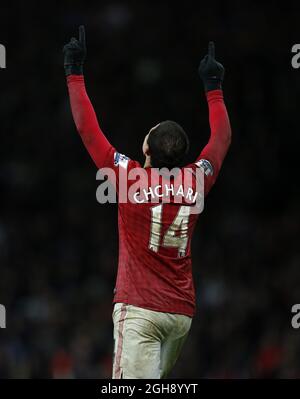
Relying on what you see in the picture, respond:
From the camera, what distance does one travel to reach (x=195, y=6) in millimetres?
15055

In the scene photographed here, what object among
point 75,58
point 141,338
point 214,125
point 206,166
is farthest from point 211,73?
point 141,338

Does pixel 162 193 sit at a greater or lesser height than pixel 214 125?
lesser

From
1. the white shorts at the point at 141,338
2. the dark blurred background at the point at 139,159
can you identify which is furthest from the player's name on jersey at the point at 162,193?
the dark blurred background at the point at 139,159

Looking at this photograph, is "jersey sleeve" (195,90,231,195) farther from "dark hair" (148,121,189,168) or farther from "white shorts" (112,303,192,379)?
"white shorts" (112,303,192,379)

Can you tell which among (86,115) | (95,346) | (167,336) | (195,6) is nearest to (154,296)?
→ (167,336)

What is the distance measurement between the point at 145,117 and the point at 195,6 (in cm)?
166

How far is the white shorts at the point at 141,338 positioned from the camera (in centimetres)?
572

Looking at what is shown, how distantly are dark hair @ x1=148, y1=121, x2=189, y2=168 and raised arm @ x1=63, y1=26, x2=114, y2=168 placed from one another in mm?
233

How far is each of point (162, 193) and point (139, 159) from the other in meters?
8.39

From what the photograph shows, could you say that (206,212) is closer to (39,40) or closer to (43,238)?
(43,238)

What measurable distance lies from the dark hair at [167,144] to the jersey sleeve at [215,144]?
22cm

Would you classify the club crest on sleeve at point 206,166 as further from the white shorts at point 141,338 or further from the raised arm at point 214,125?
the white shorts at point 141,338

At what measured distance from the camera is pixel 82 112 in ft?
19.5

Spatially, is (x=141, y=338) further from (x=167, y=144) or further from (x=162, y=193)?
(x=167, y=144)
